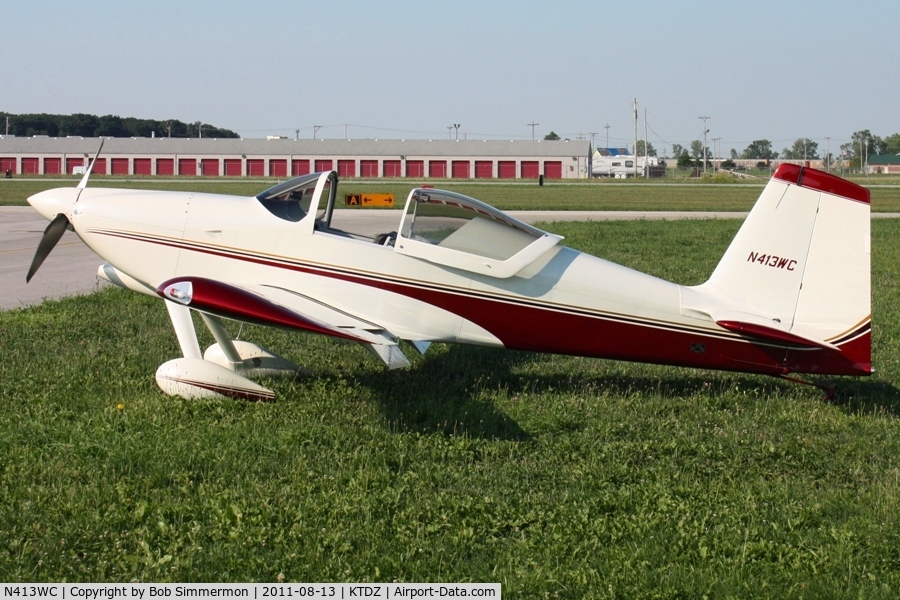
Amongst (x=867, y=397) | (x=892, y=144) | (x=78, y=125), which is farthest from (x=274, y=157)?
(x=892, y=144)

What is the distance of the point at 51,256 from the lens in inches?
733

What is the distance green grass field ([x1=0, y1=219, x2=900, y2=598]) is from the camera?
15.3ft

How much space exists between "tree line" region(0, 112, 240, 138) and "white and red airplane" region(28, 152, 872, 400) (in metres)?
145

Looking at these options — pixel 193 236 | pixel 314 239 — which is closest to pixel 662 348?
pixel 314 239

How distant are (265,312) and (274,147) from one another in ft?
273

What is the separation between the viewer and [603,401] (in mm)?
7867

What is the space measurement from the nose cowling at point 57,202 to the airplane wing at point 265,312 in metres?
2.24

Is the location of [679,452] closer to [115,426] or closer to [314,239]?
[314,239]

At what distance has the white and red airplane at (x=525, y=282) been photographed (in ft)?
24.5

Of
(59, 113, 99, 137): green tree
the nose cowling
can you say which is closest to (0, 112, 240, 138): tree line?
(59, 113, 99, 137): green tree

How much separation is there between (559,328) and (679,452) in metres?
1.66

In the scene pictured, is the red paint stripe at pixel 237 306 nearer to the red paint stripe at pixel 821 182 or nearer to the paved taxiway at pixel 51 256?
the paved taxiway at pixel 51 256

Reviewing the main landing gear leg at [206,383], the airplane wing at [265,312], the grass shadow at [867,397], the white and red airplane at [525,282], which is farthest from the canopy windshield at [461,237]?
the grass shadow at [867,397]

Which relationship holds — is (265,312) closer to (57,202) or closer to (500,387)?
(500,387)
